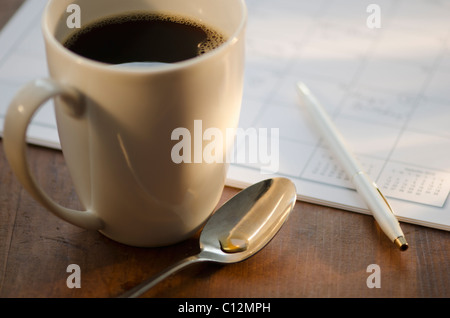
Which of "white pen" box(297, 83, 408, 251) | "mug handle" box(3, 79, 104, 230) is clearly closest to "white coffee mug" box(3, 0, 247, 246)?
"mug handle" box(3, 79, 104, 230)

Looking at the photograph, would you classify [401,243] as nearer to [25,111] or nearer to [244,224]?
[244,224]

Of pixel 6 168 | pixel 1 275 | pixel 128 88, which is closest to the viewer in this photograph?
pixel 128 88

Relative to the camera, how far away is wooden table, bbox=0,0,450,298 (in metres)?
0.52

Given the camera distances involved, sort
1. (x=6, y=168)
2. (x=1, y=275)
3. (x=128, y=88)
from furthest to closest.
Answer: (x=6, y=168), (x=1, y=275), (x=128, y=88)

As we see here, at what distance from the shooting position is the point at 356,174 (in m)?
0.60

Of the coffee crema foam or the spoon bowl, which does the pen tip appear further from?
the coffee crema foam

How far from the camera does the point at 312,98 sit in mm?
690

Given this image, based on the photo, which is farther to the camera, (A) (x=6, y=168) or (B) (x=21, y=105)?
(A) (x=6, y=168)

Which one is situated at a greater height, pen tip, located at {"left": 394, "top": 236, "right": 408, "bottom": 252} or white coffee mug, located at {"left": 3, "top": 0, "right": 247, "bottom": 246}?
white coffee mug, located at {"left": 3, "top": 0, "right": 247, "bottom": 246}

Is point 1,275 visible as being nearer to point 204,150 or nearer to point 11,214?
point 11,214

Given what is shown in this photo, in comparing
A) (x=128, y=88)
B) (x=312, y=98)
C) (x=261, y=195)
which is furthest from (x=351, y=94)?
(x=128, y=88)

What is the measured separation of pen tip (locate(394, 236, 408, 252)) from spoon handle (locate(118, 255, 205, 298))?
179 mm
